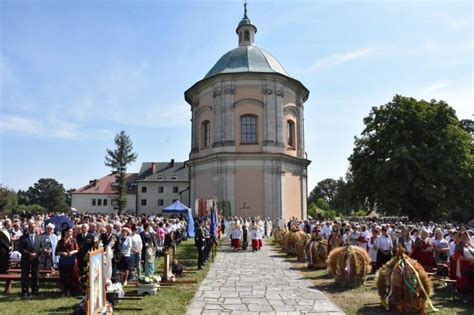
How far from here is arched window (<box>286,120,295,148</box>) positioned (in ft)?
127

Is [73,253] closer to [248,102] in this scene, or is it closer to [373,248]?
[373,248]

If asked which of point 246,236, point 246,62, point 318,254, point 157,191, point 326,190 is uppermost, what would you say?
point 246,62

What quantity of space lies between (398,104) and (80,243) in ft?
102

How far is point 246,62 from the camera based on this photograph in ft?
126

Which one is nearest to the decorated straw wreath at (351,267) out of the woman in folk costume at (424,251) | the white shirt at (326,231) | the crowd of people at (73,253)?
the woman in folk costume at (424,251)

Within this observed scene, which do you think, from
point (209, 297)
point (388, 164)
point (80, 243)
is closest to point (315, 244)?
point (209, 297)

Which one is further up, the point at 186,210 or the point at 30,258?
the point at 186,210

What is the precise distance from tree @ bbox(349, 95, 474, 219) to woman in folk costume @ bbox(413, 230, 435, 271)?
18.6 meters

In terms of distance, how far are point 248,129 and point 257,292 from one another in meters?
26.3

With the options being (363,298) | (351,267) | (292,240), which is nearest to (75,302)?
(363,298)

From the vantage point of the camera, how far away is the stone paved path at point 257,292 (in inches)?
370

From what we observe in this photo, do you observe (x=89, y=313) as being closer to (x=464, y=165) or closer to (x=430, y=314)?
(x=430, y=314)

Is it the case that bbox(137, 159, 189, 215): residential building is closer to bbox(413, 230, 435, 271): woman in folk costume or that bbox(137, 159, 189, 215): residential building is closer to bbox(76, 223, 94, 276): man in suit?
Result: bbox(413, 230, 435, 271): woman in folk costume

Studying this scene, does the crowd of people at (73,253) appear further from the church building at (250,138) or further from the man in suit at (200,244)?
the church building at (250,138)
